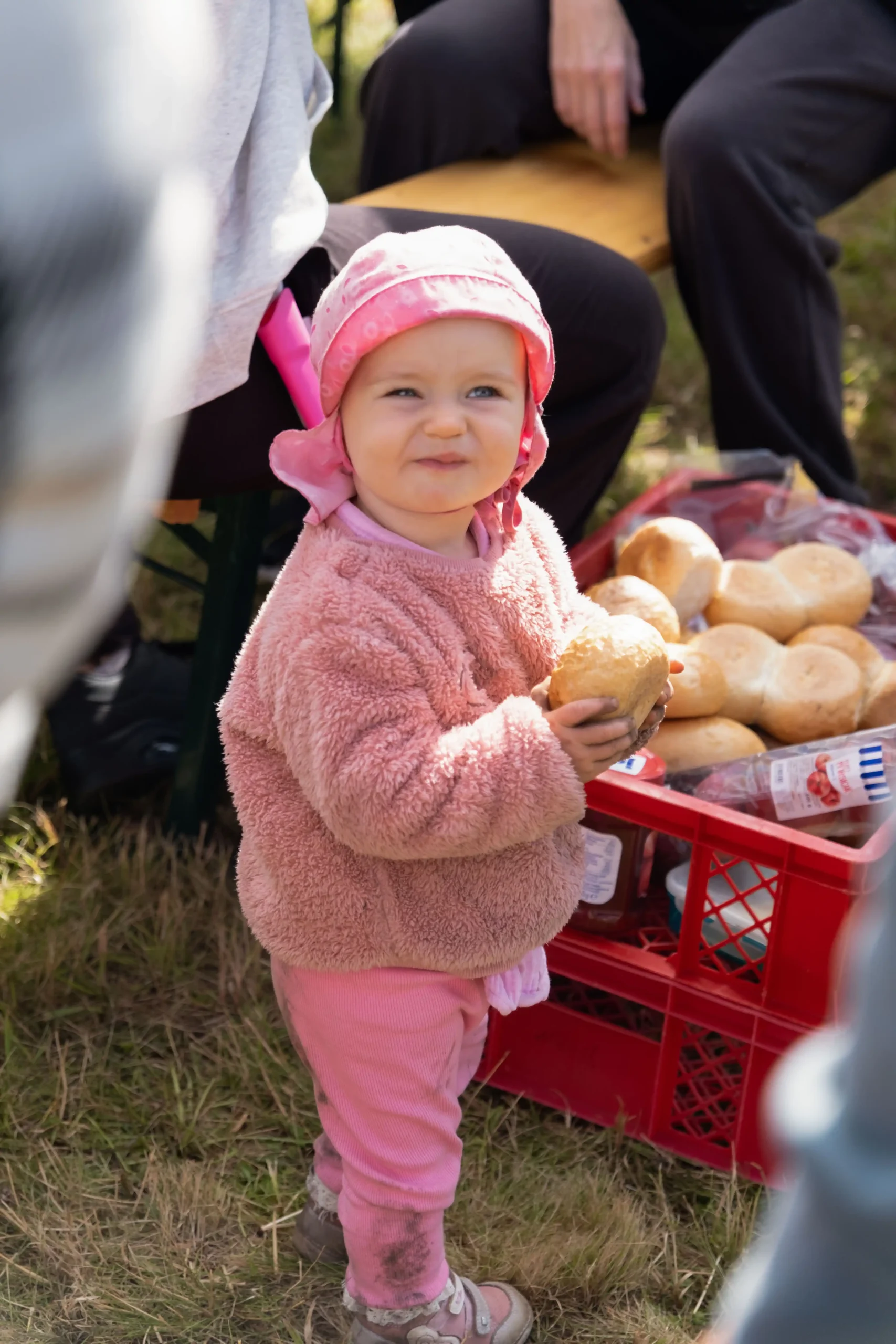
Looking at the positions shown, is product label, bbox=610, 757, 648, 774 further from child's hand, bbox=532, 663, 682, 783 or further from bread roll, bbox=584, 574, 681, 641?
child's hand, bbox=532, 663, 682, 783

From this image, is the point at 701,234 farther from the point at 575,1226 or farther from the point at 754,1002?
the point at 575,1226

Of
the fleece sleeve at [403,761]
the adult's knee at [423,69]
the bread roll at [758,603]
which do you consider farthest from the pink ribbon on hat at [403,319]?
the adult's knee at [423,69]

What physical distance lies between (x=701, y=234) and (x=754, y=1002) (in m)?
1.27

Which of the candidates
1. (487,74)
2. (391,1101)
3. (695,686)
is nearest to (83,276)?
→ (391,1101)

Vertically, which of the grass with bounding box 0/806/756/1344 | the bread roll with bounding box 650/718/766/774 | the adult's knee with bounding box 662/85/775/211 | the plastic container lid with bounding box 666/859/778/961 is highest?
the adult's knee with bounding box 662/85/775/211

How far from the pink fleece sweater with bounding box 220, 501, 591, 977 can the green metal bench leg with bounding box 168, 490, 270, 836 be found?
0.62m

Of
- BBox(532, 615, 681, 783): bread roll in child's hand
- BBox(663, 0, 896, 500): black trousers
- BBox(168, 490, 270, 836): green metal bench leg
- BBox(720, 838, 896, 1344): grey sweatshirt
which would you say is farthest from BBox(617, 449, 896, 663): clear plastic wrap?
BBox(720, 838, 896, 1344): grey sweatshirt

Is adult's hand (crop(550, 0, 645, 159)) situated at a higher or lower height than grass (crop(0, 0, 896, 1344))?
higher

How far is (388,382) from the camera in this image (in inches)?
46.6

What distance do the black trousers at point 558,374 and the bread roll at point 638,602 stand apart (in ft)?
0.87

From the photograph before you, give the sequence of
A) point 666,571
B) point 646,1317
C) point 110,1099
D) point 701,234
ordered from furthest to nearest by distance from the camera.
Result: 1. point 701,234
2. point 666,571
3. point 110,1099
4. point 646,1317

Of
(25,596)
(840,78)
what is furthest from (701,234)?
(25,596)

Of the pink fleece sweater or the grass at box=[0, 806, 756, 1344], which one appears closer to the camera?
the pink fleece sweater

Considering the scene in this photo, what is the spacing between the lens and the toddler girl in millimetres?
1149
